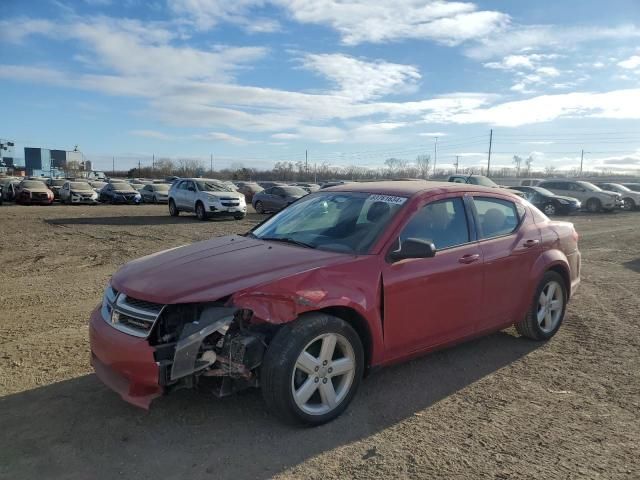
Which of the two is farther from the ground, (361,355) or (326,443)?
(361,355)

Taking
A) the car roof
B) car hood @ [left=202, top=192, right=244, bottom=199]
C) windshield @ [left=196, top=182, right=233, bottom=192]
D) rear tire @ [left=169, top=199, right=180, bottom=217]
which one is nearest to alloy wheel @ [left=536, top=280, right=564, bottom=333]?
the car roof

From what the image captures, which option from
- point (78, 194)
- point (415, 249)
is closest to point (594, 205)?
point (415, 249)

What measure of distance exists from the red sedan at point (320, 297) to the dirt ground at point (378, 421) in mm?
295

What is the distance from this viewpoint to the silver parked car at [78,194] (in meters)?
31.5

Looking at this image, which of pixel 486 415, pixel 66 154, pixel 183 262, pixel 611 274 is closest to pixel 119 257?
pixel 183 262

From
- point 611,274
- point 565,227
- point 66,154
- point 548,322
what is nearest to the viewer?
point 548,322

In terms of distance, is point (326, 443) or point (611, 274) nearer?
point (326, 443)

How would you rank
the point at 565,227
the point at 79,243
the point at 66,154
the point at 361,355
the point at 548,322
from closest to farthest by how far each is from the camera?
the point at 361,355 < the point at 548,322 < the point at 565,227 < the point at 79,243 < the point at 66,154

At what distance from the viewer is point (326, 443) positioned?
3.30 meters

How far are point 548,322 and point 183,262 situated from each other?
149 inches

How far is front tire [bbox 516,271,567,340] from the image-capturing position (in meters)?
5.11

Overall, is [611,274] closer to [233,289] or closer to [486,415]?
[486,415]

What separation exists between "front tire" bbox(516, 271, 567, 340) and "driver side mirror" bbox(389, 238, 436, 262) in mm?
1927

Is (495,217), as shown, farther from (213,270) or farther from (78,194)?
(78,194)
